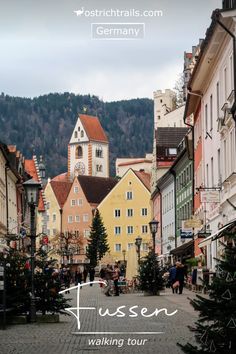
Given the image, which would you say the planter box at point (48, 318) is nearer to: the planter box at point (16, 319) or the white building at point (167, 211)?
the planter box at point (16, 319)

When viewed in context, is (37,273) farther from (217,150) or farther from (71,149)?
(71,149)

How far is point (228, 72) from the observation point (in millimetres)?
22484

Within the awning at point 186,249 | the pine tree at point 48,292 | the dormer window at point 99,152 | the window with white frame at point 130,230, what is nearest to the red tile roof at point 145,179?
the window with white frame at point 130,230

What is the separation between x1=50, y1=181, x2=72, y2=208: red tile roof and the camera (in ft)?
300

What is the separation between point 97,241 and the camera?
3319 inches

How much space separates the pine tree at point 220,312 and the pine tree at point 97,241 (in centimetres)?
7078

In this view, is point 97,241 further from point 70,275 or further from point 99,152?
point 99,152

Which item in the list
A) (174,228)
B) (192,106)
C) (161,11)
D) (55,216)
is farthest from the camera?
(55,216)

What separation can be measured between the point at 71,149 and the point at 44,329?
11342 centimetres

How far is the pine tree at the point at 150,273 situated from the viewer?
25577mm

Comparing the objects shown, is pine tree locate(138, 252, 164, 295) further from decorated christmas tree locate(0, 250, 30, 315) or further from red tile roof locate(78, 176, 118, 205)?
red tile roof locate(78, 176, 118, 205)

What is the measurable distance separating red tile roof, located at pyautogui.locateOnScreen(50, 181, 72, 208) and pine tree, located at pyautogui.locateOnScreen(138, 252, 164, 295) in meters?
64.4

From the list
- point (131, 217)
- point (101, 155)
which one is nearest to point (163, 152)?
point (131, 217)

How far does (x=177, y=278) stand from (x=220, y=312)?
62.7 feet
